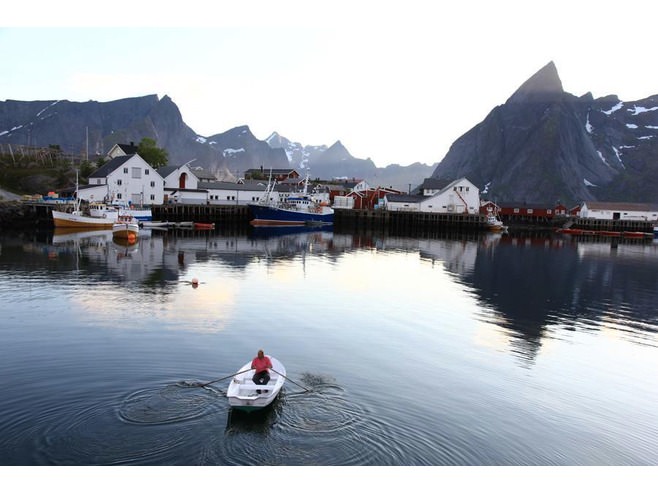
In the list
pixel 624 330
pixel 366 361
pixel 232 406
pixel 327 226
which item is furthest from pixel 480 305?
pixel 327 226

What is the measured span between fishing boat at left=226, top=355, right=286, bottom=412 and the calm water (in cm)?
50

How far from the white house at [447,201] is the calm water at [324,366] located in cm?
7698

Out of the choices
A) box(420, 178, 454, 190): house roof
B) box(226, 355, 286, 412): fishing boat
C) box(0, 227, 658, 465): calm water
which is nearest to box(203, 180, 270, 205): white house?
box(420, 178, 454, 190): house roof

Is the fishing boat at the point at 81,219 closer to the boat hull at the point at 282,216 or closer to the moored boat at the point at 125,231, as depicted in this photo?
the moored boat at the point at 125,231

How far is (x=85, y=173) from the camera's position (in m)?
102

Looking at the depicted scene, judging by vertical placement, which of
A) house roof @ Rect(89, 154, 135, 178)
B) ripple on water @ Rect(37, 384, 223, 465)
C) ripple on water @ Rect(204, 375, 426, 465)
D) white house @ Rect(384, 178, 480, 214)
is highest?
house roof @ Rect(89, 154, 135, 178)

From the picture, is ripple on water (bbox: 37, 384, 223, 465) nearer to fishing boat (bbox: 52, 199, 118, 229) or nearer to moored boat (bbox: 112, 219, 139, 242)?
moored boat (bbox: 112, 219, 139, 242)

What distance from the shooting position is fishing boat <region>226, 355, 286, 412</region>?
571 inches

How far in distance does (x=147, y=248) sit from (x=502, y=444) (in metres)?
46.3

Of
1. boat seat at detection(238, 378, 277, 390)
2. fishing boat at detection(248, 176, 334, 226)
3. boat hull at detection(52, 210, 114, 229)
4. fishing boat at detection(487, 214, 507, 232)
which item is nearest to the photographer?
boat seat at detection(238, 378, 277, 390)

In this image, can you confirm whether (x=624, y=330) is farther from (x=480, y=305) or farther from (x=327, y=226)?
(x=327, y=226)

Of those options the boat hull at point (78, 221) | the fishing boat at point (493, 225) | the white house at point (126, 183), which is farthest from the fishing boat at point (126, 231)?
the fishing boat at point (493, 225)

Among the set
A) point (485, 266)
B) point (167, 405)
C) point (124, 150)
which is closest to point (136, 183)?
point (124, 150)

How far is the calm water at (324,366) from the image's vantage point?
1371 cm
